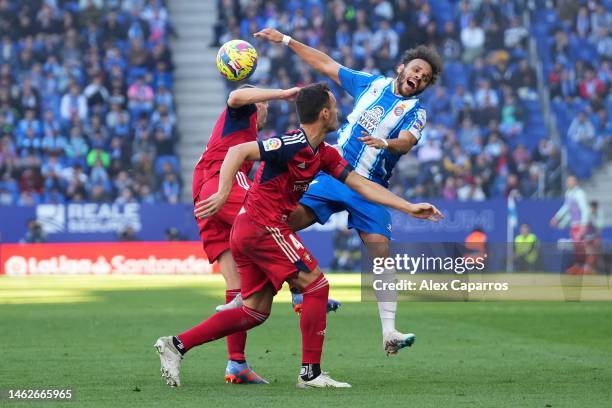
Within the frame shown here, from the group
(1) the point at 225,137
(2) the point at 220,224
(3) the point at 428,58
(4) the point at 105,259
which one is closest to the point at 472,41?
(4) the point at 105,259

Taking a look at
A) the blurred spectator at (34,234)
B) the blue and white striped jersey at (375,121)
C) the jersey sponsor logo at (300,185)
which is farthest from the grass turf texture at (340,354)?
the blurred spectator at (34,234)

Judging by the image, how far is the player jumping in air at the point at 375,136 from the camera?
→ 9.80 metres

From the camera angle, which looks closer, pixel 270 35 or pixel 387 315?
pixel 270 35

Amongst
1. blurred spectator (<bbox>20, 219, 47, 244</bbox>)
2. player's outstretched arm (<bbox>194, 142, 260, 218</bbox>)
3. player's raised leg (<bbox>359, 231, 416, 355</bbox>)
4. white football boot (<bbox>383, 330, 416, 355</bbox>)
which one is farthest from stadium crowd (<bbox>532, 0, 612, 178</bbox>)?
player's outstretched arm (<bbox>194, 142, 260, 218</bbox>)

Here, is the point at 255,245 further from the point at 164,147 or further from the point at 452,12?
the point at 452,12

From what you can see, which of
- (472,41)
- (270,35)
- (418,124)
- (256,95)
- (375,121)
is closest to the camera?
(256,95)

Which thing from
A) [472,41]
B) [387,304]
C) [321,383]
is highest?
[472,41]

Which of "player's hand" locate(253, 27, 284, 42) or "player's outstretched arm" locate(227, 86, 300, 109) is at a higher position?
"player's hand" locate(253, 27, 284, 42)

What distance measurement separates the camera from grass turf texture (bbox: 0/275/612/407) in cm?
Answer: 775

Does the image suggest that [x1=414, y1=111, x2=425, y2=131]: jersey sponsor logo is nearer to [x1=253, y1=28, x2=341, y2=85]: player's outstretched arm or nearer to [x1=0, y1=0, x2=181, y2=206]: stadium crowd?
[x1=253, y1=28, x2=341, y2=85]: player's outstretched arm

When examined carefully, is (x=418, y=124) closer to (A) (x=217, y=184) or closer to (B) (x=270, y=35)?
(B) (x=270, y=35)

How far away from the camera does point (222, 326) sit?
331 inches

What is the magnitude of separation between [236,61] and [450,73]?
2017 centimetres

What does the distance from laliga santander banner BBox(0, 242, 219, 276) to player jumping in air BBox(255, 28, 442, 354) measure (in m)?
14.4
